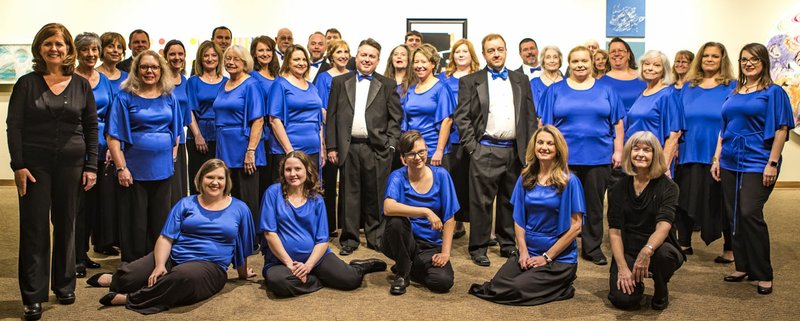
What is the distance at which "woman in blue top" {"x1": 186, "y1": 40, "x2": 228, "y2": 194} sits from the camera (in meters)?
5.27

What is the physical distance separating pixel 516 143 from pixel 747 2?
4.93 meters

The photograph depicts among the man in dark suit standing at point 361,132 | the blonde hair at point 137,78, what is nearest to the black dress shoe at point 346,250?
the man in dark suit standing at point 361,132

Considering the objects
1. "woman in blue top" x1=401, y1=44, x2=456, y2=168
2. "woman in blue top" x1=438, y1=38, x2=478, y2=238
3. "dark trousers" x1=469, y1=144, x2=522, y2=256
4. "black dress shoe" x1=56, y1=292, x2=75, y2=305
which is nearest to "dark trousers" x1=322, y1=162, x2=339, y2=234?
"woman in blue top" x1=401, y1=44, x2=456, y2=168

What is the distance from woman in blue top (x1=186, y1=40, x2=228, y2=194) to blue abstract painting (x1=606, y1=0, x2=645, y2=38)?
15.5 feet

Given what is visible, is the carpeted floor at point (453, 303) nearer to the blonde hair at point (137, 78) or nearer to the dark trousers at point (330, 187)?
the dark trousers at point (330, 187)

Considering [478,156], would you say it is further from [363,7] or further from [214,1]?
[214,1]

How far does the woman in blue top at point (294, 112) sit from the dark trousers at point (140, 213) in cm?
88

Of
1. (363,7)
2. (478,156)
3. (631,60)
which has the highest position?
(363,7)

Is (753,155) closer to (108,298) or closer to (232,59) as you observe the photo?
(232,59)

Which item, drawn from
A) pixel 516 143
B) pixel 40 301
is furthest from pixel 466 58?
pixel 40 301

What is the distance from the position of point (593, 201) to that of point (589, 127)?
1.52ft

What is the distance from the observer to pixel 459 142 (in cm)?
538

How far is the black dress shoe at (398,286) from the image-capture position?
415 cm

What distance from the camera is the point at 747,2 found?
8.62m
